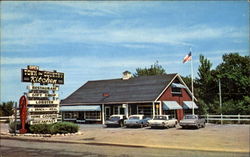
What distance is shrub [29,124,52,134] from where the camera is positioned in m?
26.5

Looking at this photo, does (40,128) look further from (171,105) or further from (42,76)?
(171,105)

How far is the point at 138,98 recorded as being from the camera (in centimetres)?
3819

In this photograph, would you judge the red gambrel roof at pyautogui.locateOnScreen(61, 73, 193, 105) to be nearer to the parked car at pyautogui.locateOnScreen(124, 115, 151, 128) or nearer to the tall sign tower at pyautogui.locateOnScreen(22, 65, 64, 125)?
the parked car at pyautogui.locateOnScreen(124, 115, 151, 128)

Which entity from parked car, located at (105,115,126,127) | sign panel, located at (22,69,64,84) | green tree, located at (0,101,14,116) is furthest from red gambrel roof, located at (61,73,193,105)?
green tree, located at (0,101,14,116)

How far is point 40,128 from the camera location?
26.8 metres

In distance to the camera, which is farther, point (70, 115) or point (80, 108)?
point (70, 115)

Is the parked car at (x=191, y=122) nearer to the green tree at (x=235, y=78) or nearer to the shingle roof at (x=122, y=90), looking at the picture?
the shingle roof at (x=122, y=90)

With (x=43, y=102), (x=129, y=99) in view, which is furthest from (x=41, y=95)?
(x=129, y=99)

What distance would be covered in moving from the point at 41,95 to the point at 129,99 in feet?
42.2

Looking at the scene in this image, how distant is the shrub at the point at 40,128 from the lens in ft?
87.0

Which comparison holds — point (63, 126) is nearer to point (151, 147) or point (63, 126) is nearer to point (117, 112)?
point (151, 147)

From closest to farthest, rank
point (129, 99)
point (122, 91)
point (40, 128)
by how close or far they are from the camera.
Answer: point (40, 128) < point (129, 99) < point (122, 91)

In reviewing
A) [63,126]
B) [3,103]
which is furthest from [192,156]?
[3,103]

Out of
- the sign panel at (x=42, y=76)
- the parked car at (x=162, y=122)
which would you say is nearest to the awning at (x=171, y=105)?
the parked car at (x=162, y=122)
